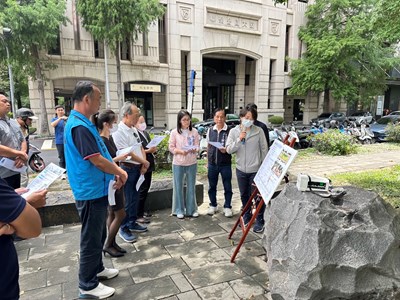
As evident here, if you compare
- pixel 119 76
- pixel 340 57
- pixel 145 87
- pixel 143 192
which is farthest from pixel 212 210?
pixel 340 57

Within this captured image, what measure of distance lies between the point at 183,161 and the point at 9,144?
222 cm

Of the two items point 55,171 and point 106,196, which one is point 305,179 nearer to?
point 106,196

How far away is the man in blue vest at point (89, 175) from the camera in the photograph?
235 cm

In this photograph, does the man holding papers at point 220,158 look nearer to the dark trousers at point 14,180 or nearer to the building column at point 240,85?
the dark trousers at point 14,180

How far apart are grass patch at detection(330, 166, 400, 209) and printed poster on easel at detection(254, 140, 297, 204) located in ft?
8.45

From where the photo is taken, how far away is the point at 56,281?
113 inches

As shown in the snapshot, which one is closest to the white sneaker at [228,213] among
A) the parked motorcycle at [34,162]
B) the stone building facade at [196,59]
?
the parked motorcycle at [34,162]

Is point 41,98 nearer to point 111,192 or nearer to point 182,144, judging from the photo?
point 182,144

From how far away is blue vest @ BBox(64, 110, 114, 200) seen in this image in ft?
7.82

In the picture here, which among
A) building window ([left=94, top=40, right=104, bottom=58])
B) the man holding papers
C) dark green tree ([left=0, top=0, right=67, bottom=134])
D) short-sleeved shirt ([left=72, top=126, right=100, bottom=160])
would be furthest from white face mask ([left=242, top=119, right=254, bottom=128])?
building window ([left=94, top=40, right=104, bottom=58])

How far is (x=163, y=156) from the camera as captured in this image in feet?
22.0

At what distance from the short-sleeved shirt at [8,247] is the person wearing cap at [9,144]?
2.13 meters

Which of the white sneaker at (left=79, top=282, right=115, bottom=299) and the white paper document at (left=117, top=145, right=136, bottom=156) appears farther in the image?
the white paper document at (left=117, top=145, right=136, bottom=156)

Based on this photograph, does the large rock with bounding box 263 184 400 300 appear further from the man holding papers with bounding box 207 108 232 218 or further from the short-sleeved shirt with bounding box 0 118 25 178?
the short-sleeved shirt with bounding box 0 118 25 178
